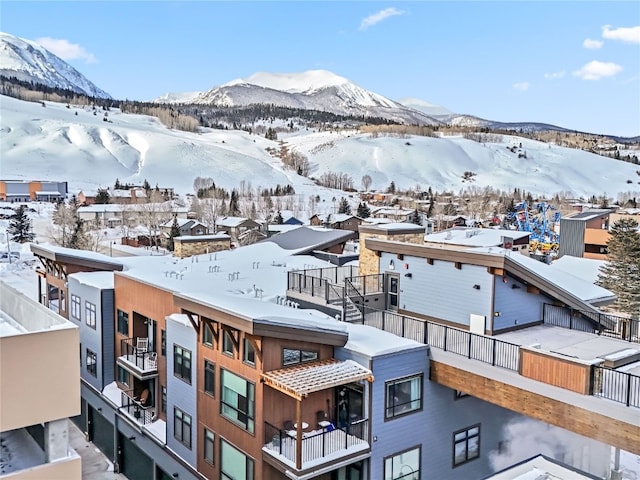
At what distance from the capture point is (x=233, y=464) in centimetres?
1301

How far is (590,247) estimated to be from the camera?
48.7 m

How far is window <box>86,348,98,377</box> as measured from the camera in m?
20.6

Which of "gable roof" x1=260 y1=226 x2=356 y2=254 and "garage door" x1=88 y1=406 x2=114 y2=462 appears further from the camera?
"gable roof" x1=260 y1=226 x2=356 y2=254

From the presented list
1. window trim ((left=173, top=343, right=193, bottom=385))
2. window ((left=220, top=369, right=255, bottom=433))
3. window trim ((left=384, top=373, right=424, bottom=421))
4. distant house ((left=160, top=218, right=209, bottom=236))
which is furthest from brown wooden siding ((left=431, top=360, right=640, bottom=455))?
distant house ((left=160, top=218, right=209, bottom=236))

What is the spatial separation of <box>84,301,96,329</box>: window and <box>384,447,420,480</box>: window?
1307cm

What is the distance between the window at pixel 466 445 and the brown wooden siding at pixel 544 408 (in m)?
2.23

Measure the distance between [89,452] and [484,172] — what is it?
18614cm

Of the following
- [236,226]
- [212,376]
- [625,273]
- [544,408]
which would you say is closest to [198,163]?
[236,226]

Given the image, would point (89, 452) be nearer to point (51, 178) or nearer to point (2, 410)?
point (2, 410)

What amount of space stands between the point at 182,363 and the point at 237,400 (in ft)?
9.94

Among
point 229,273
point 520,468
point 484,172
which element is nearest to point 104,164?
point 484,172

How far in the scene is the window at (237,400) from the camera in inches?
485

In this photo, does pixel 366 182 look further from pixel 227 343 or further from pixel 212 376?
pixel 227 343

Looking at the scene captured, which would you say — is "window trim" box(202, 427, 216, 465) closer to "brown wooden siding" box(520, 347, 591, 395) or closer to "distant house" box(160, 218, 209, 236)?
"brown wooden siding" box(520, 347, 591, 395)
